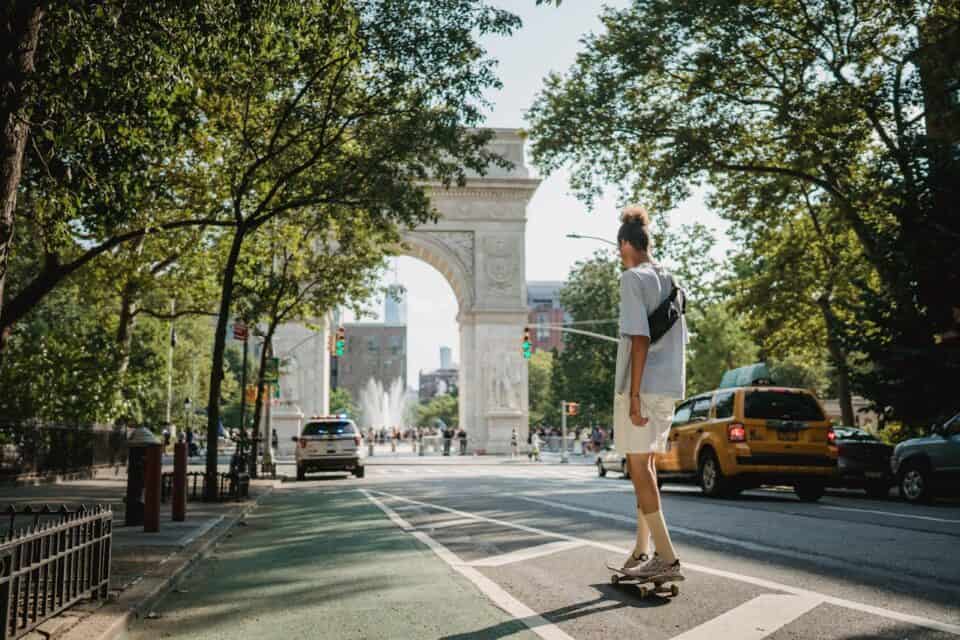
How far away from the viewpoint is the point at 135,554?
8.33 meters

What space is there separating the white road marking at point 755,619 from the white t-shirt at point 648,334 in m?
1.27

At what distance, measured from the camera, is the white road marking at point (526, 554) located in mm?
7623

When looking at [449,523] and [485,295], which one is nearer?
[449,523]

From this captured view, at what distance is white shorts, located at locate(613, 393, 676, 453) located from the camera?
5.70 m

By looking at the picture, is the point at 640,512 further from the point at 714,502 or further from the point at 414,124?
the point at 414,124

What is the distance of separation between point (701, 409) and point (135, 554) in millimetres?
11556

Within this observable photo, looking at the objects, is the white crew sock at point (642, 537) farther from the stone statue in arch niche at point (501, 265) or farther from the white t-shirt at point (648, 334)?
the stone statue in arch niche at point (501, 265)

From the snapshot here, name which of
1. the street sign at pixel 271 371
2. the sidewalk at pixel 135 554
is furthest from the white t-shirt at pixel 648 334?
the street sign at pixel 271 371

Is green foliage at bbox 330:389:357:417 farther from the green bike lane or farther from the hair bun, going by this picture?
the hair bun

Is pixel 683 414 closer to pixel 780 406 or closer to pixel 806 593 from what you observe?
pixel 780 406

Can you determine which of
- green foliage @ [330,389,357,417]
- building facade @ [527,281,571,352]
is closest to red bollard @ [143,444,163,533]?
green foliage @ [330,389,357,417]

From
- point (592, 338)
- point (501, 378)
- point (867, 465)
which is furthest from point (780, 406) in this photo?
point (592, 338)

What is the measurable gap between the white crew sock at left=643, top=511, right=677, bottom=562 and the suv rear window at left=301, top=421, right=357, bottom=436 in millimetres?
22271

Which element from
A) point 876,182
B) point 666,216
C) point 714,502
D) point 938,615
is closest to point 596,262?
point 666,216
